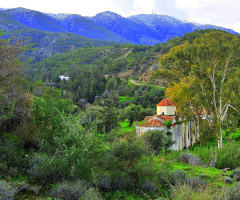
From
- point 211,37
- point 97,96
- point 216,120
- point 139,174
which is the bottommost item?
point 97,96

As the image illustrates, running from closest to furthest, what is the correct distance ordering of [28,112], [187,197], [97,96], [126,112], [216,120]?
1. [187,197]
2. [28,112]
3. [216,120]
4. [126,112]
5. [97,96]

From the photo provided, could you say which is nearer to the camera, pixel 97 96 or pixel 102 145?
pixel 102 145

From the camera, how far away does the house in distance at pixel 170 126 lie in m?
21.8

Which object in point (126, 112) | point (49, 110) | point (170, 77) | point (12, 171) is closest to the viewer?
point (12, 171)

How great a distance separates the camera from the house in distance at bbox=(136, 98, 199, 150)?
2181 cm

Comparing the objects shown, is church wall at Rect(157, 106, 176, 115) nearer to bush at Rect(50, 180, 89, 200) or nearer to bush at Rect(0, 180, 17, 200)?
bush at Rect(50, 180, 89, 200)

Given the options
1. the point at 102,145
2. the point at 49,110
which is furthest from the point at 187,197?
the point at 49,110

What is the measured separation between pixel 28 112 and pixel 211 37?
56.6 ft

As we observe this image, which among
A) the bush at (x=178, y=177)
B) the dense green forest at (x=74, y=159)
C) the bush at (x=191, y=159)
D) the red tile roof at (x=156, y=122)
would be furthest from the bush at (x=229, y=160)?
the red tile roof at (x=156, y=122)

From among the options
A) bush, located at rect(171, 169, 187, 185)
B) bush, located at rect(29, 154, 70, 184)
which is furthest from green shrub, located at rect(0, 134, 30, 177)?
bush, located at rect(171, 169, 187, 185)

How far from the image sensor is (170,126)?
2236 centimetres

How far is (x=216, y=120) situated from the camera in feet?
63.6

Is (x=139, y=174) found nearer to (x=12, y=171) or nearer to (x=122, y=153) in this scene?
(x=122, y=153)

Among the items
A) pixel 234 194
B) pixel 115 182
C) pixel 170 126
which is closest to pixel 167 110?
pixel 170 126
